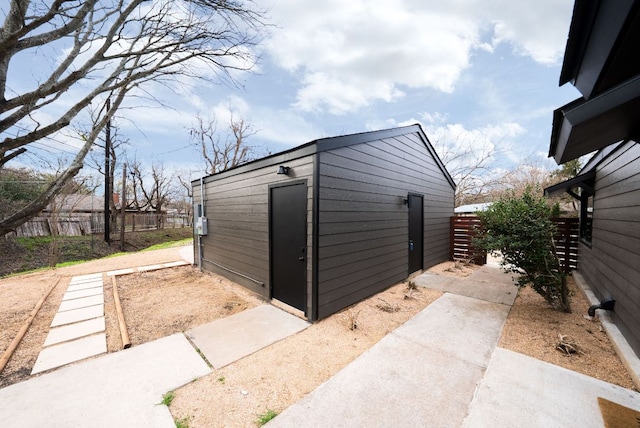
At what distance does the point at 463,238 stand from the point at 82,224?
60.3 ft

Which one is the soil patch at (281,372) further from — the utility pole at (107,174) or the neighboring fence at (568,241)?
the utility pole at (107,174)

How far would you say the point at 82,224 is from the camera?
13164mm

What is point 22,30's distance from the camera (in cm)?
164

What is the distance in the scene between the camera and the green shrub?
3.65 m

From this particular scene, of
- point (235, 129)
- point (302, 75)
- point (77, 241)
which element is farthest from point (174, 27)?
point (235, 129)

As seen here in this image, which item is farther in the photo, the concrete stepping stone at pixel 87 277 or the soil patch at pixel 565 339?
the concrete stepping stone at pixel 87 277

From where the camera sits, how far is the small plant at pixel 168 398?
193 cm

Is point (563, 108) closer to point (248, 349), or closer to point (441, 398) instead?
point (441, 398)

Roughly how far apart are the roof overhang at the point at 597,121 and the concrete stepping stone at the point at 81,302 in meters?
6.57

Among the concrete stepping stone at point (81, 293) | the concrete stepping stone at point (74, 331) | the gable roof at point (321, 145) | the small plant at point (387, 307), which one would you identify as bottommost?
the concrete stepping stone at point (81, 293)

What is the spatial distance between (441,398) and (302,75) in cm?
867

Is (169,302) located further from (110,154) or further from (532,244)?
(110,154)

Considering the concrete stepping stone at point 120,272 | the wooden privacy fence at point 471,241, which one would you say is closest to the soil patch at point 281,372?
the wooden privacy fence at point 471,241

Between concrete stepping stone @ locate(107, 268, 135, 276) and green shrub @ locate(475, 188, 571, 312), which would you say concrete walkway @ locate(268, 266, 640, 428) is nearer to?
green shrub @ locate(475, 188, 571, 312)
